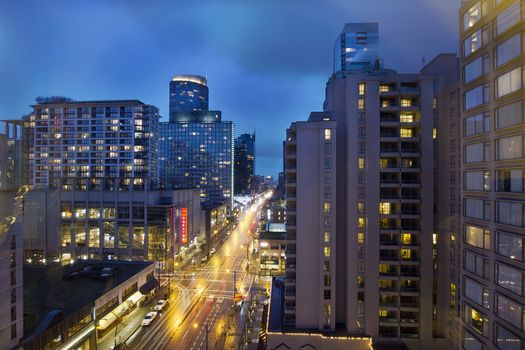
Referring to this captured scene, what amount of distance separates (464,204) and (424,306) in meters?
21.1

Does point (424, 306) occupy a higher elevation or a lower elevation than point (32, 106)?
lower

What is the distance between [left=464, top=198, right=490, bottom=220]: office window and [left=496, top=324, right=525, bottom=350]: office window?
16.5ft

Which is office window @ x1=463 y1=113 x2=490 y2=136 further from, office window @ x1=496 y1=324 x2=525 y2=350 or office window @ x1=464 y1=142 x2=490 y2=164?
office window @ x1=496 y1=324 x2=525 y2=350

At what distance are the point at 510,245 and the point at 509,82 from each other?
7.31 metres

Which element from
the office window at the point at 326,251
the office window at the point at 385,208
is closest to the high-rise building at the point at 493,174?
the office window at the point at 385,208

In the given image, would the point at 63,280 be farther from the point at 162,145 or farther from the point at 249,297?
the point at 162,145

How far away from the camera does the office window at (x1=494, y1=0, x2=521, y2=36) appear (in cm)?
1340

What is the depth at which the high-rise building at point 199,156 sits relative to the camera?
152375 mm

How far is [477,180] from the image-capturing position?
52.0 feet

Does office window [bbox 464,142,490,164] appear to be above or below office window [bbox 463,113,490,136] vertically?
below

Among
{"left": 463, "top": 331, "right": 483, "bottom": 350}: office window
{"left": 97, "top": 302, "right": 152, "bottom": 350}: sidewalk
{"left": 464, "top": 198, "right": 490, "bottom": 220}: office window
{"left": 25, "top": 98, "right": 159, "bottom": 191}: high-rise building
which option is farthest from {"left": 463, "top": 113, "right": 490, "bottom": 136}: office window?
{"left": 25, "top": 98, "right": 159, "bottom": 191}: high-rise building

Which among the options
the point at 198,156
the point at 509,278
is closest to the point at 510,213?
the point at 509,278

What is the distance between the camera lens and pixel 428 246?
1298 inches

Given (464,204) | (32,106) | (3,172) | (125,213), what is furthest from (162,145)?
(464,204)
